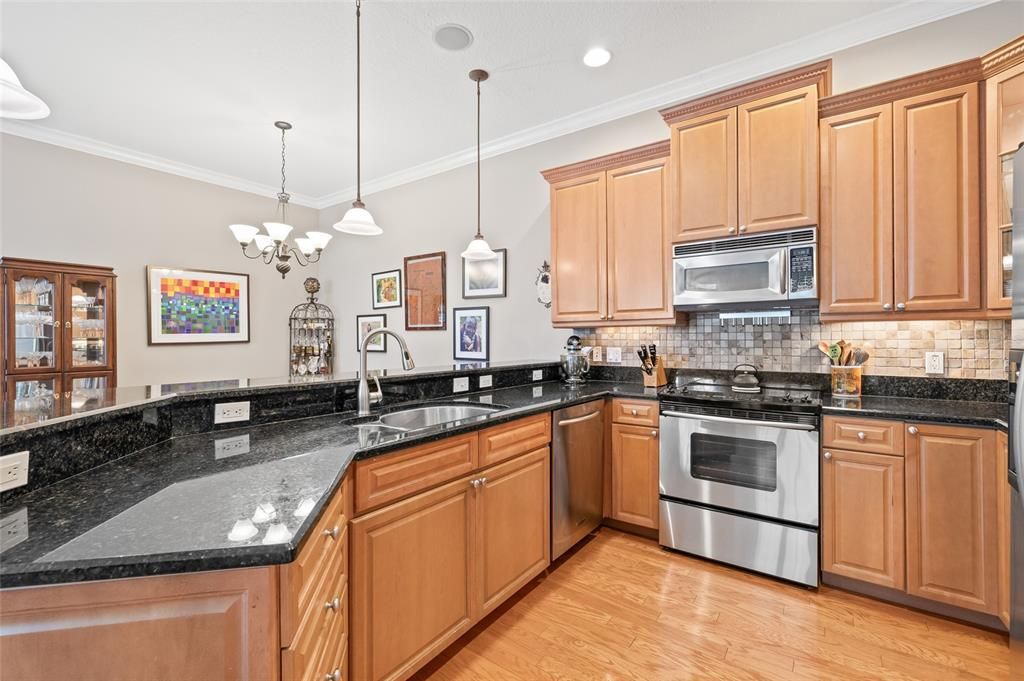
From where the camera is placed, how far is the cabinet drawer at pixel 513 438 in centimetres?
194

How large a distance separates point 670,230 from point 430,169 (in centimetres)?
271

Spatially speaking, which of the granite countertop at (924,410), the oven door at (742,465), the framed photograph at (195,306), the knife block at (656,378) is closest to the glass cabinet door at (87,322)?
the framed photograph at (195,306)

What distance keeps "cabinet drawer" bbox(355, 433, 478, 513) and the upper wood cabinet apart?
5.52ft

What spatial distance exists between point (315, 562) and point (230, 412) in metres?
0.99

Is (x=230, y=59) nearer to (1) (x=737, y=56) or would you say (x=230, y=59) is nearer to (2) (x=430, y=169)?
(2) (x=430, y=169)

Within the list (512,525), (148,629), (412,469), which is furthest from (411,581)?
(148,629)

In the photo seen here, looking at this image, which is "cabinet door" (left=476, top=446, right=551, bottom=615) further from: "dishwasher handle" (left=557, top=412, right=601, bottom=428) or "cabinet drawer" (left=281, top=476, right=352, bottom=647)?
"cabinet drawer" (left=281, top=476, right=352, bottom=647)

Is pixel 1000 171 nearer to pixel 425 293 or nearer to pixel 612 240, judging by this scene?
pixel 612 240

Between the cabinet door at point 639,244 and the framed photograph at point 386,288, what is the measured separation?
266cm

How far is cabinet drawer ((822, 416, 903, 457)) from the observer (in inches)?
82.0

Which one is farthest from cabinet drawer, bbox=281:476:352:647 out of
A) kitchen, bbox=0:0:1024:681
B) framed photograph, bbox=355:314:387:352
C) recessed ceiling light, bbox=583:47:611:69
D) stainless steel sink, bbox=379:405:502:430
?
framed photograph, bbox=355:314:387:352

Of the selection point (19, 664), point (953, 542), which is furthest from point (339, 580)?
point (953, 542)

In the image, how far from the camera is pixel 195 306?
452 cm

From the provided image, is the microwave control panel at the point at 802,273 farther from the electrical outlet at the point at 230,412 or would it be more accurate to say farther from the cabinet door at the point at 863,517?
the electrical outlet at the point at 230,412
